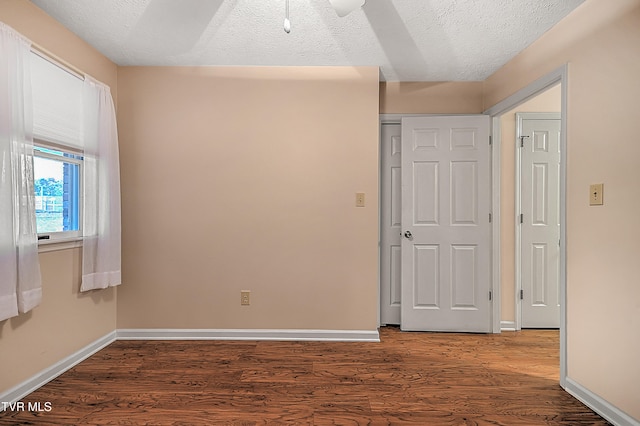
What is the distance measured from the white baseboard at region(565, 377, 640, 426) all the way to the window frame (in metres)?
3.55

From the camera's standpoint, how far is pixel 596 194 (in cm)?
204

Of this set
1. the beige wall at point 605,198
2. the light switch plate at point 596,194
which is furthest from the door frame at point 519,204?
the light switch plate at point 596,194

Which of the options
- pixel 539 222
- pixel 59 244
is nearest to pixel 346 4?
pixel 59 244

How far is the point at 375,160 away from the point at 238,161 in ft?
4.09

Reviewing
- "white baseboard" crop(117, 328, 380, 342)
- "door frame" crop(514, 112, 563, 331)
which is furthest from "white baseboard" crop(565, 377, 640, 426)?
"white baseboard" crop(117, 328, 380, 342)

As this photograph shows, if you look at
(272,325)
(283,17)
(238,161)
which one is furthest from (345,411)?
(283,17)

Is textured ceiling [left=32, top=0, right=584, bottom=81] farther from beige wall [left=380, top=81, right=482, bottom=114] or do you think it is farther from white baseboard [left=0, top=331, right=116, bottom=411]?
white baseboard [left=0, top=331, right=116, bottom=411]

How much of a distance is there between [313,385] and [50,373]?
179cm

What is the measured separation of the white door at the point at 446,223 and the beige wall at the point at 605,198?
1.11 metres

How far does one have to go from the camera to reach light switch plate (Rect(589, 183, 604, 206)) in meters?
2.00

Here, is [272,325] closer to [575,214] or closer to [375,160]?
[375,160]

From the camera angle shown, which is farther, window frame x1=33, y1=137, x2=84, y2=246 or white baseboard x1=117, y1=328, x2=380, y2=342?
white baseboard x1=117, y1=328, x2=380, y2=342

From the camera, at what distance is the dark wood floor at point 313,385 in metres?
1.95

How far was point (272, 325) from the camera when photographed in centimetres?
315
